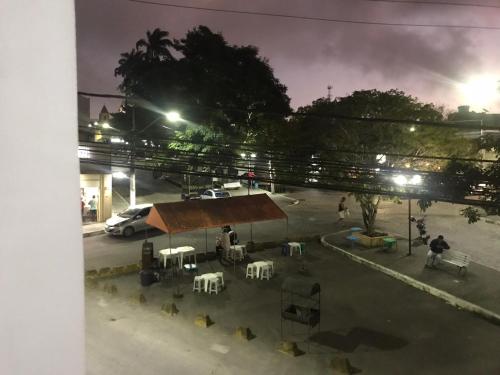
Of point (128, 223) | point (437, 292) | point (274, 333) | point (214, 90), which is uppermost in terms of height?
point (214, 90)

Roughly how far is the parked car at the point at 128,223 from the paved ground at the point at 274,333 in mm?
6348

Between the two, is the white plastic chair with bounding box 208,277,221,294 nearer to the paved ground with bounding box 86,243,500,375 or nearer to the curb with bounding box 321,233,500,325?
the paved ground with bounding box 86,243,500,375

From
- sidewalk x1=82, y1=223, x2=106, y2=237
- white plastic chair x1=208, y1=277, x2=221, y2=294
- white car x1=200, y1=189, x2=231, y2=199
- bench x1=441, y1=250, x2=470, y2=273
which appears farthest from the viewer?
white car x1=200, y1=189, x2=231, y2=199

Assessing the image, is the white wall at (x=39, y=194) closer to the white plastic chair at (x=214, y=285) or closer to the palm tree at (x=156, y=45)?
the white plastic chair at (x=214, y=285)

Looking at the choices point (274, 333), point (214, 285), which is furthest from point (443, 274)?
point (214, 285)

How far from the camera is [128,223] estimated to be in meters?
20.2

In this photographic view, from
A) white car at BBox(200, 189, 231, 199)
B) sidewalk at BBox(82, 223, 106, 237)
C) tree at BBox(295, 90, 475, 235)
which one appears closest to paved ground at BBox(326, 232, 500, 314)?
tree at BBox(295, 90, 475, 235)

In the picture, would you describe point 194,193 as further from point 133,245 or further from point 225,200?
point 225,200

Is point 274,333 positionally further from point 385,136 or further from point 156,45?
point 156,45

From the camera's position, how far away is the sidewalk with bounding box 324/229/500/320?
40.7 feet

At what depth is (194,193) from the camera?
108 ft

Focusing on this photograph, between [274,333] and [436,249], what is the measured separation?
25.2 feet

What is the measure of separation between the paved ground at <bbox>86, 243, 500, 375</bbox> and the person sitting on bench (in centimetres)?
195

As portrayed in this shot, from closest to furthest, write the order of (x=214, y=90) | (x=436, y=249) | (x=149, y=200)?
(x=436, y=249), (x=214, y=90), (x=149, y=200)
